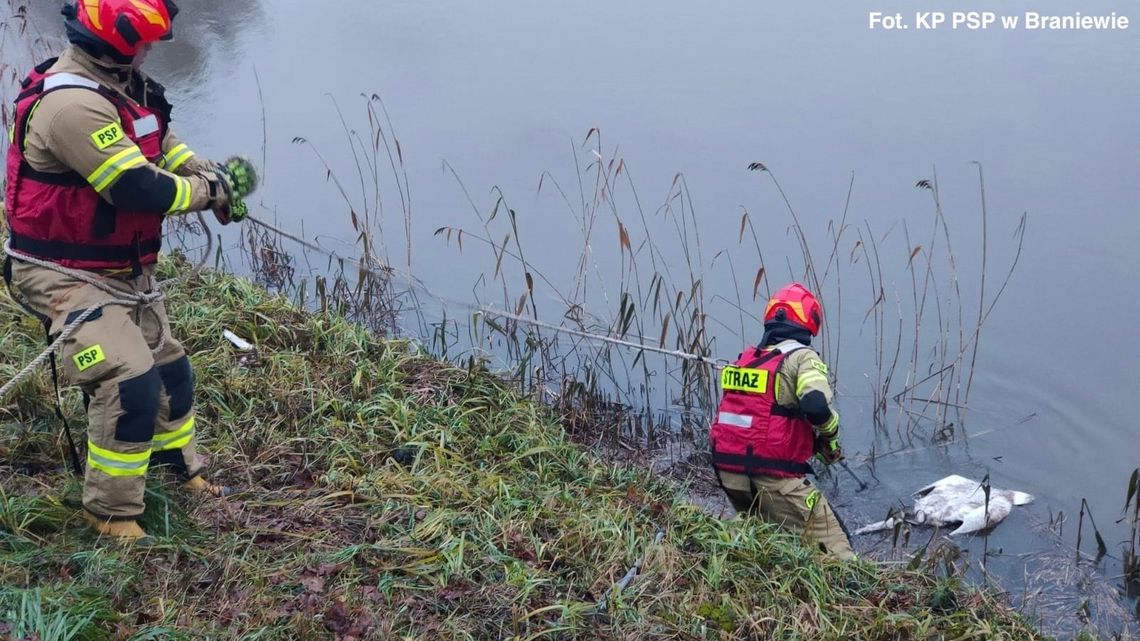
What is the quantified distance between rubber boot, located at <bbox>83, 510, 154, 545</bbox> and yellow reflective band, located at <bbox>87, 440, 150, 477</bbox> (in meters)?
0.17

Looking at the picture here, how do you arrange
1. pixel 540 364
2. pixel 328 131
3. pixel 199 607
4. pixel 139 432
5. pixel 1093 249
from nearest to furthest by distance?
1. pixel 199 607
2. pixel 139 432
3. pixel 540 364
4. pixel 1093 249
5. pixel 328 131

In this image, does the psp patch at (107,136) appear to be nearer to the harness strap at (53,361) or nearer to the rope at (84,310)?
the rope at (84,310)

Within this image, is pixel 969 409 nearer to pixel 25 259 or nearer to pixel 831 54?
pixel 831 54

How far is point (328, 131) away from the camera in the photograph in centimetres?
943

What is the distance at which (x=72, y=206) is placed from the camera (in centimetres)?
328

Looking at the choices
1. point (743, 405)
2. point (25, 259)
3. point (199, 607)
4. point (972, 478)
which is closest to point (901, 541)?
point (972, 478)

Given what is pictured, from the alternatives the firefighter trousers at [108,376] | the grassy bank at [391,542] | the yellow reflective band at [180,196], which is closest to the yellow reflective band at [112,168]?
the yellow reflective band at [180,196]

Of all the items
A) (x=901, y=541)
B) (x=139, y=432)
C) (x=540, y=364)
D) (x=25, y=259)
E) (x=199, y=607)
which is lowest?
(x=901, y=541)

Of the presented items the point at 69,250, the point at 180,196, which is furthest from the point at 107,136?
the point at 69,250

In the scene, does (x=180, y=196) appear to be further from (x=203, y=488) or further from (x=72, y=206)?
(x=203, y=488)

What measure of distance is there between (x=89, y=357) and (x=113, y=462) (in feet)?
1.17

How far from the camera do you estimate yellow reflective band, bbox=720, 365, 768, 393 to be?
4.76 metres

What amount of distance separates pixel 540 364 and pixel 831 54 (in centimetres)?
499

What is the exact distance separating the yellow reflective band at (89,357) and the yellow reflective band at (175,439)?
55cm
